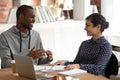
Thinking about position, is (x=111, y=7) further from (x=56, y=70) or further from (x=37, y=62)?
(x=56, y=70)

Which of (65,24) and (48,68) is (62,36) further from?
(48,68)

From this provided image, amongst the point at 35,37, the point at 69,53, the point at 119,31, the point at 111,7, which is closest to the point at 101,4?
the point at 111,7

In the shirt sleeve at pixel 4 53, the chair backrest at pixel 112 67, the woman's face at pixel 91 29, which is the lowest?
the chair backrest at pixel 112 67

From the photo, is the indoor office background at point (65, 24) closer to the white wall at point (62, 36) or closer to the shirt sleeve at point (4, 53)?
the white wall at point (62, 36)

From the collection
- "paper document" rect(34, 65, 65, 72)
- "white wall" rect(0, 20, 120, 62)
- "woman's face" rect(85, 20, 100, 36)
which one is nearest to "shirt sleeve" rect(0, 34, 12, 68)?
"paper document" rect(34, 65, 65, 72)

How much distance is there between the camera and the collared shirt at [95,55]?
2.69 m

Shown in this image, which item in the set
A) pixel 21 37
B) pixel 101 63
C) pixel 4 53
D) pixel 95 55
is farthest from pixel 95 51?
pixel 4 53

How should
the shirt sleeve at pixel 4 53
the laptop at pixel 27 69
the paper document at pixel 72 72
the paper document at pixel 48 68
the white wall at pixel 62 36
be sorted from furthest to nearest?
the white wall at pixel 62 36, the shirt sleeve at pixel 4 53, the paper document at pixel 48 68, the paper document at pixel 72 72, the laptop at pixel 27 69

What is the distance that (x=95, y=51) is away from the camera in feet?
9.43

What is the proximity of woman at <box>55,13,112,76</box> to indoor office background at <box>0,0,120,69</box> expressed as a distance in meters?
1.03

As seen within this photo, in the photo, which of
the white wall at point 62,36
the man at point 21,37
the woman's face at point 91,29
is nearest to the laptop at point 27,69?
the man at point 21,37

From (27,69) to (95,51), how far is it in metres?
0.90

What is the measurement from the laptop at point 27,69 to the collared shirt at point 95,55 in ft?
1.72

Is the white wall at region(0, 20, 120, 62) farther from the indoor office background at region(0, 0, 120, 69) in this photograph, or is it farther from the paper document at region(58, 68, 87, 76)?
the paper document at region(58, 68, 87, 76)
